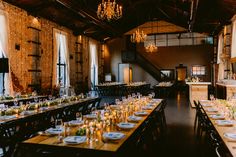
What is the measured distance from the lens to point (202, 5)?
36.7ft

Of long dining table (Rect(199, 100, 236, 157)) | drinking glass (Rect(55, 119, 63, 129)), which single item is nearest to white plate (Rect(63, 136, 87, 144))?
drinking glass (Rect(55, 119, 63, 129))

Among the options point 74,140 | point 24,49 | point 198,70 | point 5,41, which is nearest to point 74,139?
point 74,140

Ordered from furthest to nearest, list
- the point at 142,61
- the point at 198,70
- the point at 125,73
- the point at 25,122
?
the point at 125,73
the point at 142,61
the point at 198,70
the point at 25,122

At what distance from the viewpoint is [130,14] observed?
16.7 meters

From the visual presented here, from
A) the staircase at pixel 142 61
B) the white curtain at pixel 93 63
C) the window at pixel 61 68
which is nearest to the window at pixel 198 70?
the staircase at pixel 142 61

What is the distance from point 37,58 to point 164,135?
23.7ft

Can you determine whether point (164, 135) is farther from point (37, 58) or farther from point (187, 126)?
point (37, 58)

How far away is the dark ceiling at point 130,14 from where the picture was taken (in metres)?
9.61

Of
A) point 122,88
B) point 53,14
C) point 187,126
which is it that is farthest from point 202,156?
point 122,88

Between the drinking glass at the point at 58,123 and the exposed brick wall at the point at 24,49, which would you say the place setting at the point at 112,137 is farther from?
the exposed brick wall at the point at 24,49

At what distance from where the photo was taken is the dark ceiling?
9.61 metres

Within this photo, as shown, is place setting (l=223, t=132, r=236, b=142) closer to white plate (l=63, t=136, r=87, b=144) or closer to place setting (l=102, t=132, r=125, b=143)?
place setting (l=102, t=132, r=125, b=143)

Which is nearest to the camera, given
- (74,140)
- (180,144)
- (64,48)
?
(74,140)

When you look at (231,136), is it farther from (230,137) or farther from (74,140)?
(74,140)
